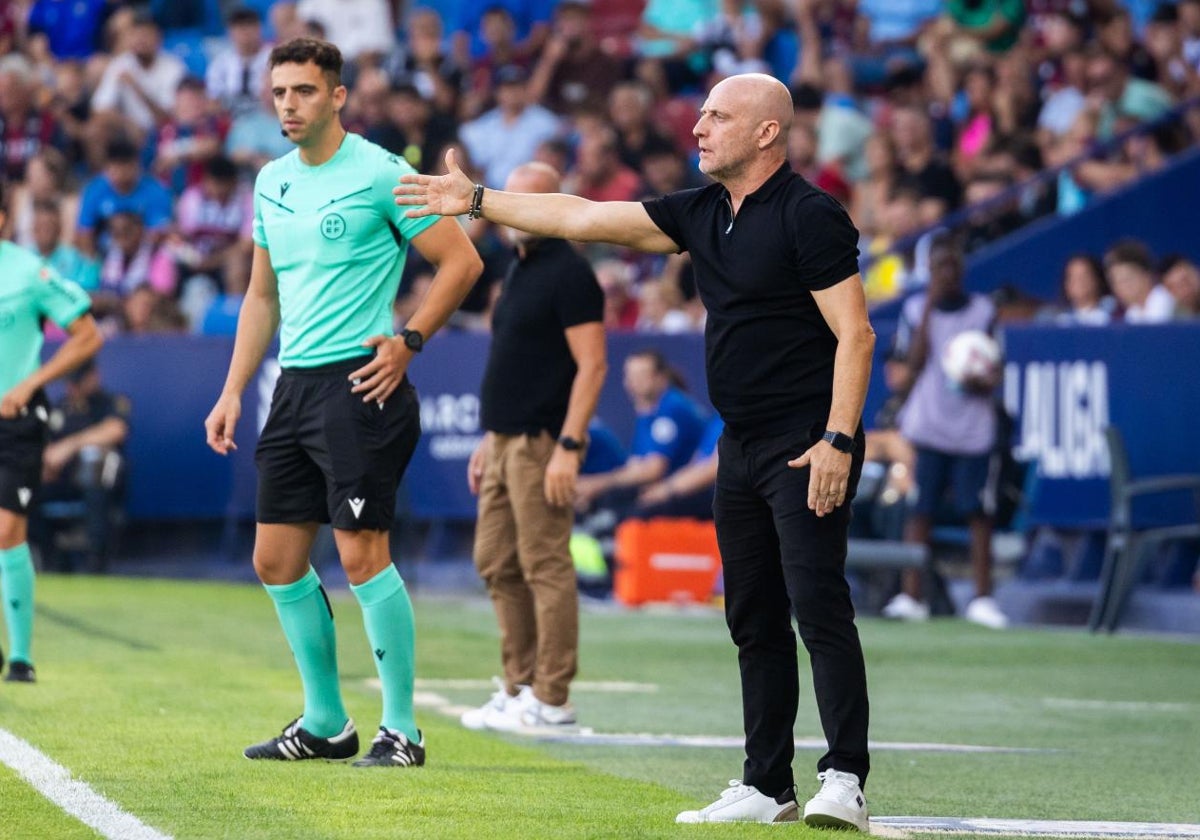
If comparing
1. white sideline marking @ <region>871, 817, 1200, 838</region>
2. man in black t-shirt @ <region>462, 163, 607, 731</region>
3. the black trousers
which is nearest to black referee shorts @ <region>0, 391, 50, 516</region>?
man in black t-shirt @ <region>462, 163, 607, 731</region>

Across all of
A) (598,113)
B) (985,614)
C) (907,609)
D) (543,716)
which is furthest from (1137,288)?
(543,716)

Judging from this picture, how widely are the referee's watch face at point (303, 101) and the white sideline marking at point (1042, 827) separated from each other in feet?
9.53

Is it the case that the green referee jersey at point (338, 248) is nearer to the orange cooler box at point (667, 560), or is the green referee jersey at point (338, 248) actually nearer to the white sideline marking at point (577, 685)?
the white sideline marking at point (577, 685)

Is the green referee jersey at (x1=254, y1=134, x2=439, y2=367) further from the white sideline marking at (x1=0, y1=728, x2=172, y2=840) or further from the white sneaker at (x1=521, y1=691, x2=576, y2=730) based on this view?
the white sneaker at (x1=521, y1=691, x2=576, y2=730)

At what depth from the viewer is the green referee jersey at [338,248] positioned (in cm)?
727

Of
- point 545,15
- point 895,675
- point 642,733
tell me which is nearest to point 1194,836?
point 642,733

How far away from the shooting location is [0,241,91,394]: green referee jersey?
10.0 m

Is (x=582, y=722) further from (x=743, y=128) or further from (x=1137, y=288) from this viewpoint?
(x=1137, y=288)

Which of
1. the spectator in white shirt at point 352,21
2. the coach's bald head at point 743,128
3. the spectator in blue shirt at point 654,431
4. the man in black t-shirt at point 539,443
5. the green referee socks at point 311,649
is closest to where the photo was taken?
the coach's bald head at point 743,128

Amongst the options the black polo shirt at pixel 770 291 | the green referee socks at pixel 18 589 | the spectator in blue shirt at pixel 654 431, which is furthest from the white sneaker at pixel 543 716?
the spectator in blue shirt at pixel 654 431

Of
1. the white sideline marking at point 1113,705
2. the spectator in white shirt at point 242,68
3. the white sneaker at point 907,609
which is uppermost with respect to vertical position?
the spectator in white shirt at point 242,68

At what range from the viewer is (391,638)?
7.34 metres

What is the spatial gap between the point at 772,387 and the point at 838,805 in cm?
119

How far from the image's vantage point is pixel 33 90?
22.3 m
